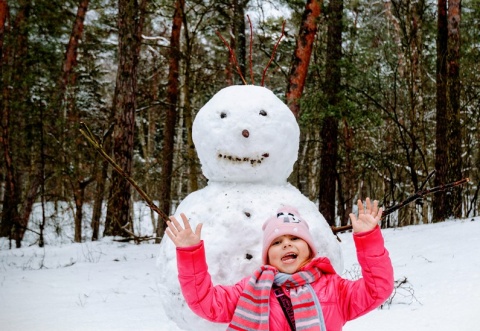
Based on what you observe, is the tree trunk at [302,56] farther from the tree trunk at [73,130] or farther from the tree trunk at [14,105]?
the tree trunk at [14,105]

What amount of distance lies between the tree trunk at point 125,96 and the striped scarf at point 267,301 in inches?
227

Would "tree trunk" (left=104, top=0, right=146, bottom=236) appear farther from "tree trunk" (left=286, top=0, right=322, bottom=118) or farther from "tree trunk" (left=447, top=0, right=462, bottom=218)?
"tree trunk" (left=447, top=0, right=462, bottom=218)

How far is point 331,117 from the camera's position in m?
8.41

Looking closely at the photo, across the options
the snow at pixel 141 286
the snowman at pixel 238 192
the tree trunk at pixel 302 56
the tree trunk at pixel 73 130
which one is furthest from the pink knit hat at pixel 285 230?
the tree trunk at pixel 73 130

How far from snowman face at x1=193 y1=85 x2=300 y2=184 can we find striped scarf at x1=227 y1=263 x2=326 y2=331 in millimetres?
869

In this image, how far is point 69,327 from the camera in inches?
147

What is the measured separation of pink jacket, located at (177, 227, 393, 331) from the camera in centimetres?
177

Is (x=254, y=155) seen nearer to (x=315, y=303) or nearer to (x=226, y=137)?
(x=226, y=137)

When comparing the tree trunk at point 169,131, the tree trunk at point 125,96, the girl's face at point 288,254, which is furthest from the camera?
the tree trunk at point 169,131

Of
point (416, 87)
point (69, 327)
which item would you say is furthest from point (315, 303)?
point (416, 87)

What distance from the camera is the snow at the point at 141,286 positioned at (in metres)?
3.60

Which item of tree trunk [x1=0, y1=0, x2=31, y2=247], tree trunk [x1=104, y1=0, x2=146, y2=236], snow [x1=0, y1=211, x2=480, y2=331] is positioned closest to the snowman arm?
snow [x1=0, y1=211, x2=480, y2=331]

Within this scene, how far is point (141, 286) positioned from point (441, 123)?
6095 millimetres

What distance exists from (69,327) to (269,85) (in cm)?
1426
